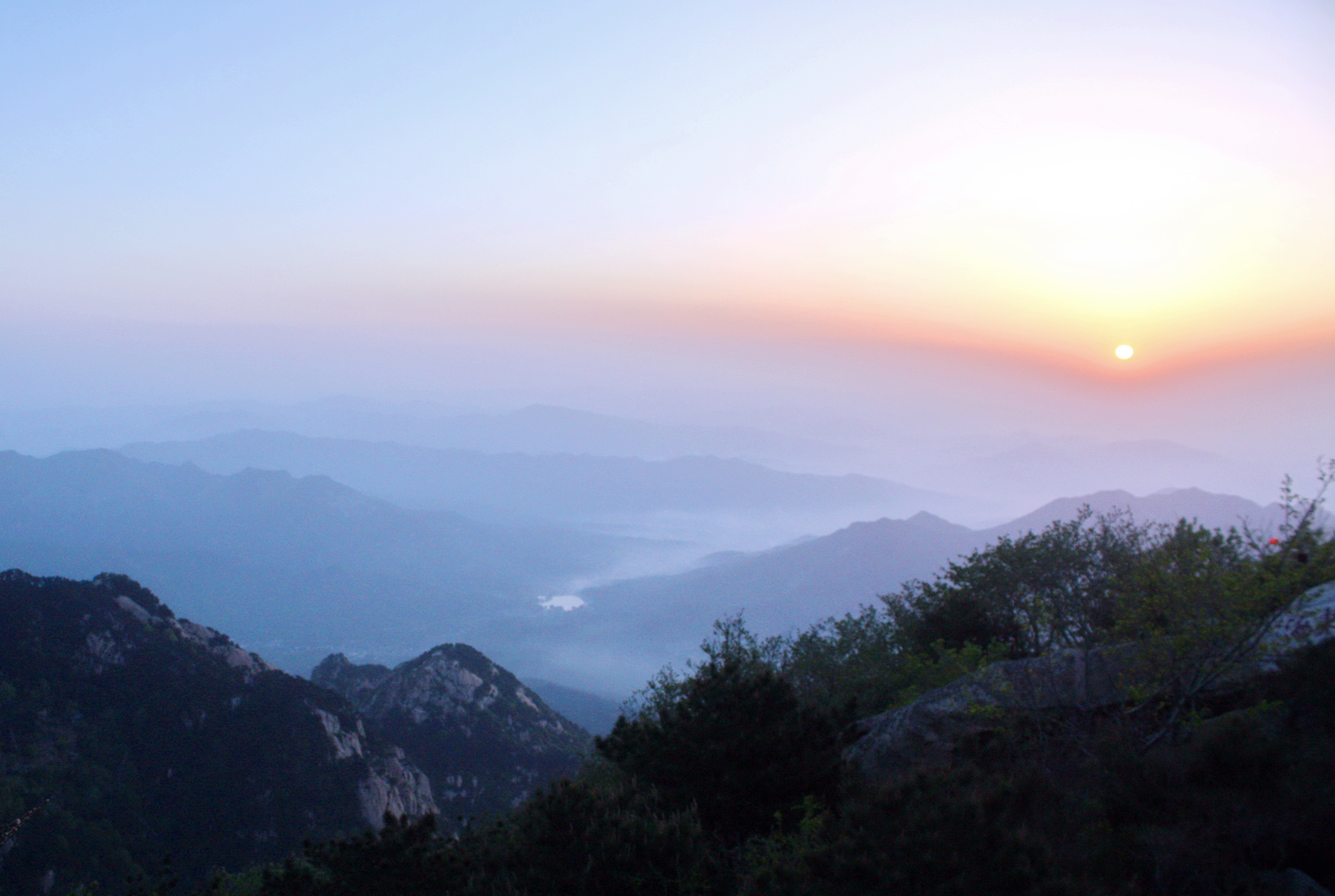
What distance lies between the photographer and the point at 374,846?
36.3ft

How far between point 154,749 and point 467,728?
2431 cm

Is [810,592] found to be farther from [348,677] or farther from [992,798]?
[992,798]

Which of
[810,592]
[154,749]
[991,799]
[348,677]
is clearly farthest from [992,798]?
[810,592]

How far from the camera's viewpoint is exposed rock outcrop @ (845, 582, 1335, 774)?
1212cm

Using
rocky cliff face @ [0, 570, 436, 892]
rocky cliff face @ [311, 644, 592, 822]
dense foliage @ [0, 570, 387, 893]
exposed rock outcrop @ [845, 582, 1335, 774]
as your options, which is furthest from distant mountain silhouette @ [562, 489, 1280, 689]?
exposed rock outcrop @ [845, 582, 1335, 774]

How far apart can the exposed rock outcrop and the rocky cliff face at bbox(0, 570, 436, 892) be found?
29.1m

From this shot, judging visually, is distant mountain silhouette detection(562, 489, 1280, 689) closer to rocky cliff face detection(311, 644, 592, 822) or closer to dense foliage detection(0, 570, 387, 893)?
rocky cliff face detection(311, 644, 592, 822)

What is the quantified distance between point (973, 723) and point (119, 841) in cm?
3783

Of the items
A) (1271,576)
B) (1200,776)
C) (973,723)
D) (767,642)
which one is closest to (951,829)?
(1200,776)

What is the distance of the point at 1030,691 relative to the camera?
39.1 ft

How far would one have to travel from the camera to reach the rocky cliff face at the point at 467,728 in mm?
53188

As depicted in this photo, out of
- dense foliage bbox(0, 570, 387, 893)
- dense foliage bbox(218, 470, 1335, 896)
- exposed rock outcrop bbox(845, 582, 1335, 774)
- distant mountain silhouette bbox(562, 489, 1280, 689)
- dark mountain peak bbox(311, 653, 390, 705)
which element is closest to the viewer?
dense foliage bbox(218, 470, 1335, 896)

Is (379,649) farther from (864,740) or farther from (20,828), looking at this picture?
(864,740)

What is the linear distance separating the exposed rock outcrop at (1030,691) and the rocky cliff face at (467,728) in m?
40.7
